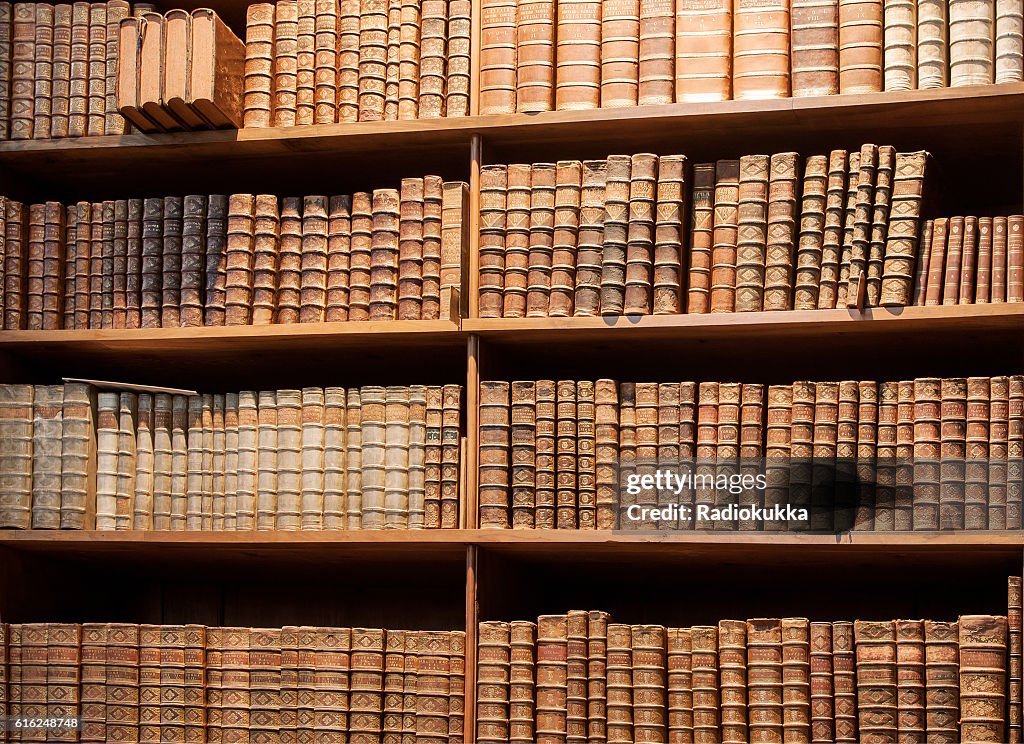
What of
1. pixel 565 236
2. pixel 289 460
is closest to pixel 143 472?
pixel 289 460

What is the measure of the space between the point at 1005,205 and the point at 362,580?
5.29 feet

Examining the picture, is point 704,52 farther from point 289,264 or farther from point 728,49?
point 289,264

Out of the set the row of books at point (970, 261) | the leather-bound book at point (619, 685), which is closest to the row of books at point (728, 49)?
the row of books at point (970, 261)

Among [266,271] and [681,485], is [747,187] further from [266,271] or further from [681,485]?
[266,271]

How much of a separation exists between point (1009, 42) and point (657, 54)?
65 centimetres

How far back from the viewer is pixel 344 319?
317 centimetres

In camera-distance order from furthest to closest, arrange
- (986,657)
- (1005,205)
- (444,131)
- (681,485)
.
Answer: (1005,205)
(444,131)
(681,485)
(986,657)

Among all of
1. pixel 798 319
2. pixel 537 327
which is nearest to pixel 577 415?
pixel 537 327

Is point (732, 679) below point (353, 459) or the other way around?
below

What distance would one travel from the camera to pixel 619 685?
290 cm

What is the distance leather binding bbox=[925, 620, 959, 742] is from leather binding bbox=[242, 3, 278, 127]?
64.0 inches

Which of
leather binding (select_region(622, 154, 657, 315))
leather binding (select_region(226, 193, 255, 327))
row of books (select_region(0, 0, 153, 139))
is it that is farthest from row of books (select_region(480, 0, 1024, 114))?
row of books (select_region(0, 0, 153, 139))

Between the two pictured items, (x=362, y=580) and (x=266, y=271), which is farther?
(x=362, y=580)

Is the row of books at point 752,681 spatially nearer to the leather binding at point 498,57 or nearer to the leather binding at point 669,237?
the leather binding at point 669,237
